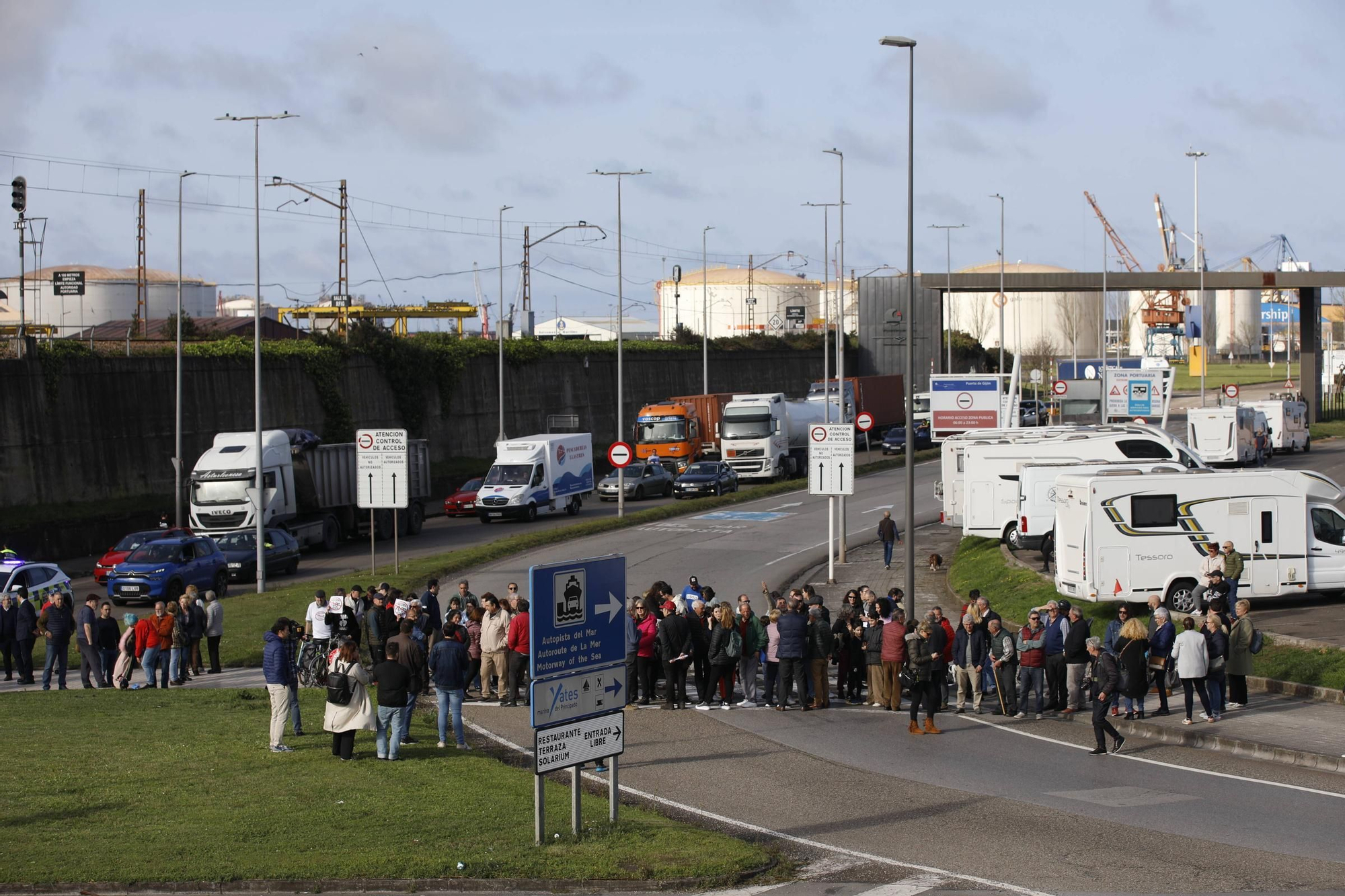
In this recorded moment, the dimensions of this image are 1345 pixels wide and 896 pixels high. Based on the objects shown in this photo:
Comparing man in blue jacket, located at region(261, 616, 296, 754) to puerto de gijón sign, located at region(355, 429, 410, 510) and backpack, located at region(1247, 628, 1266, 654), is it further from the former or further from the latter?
puerto de gijón sign, located at region(355, 429, 410, 510)

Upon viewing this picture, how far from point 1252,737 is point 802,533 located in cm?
2479

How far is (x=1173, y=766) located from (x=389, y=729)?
8581mm

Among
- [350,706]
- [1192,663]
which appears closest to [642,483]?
[1192,663]

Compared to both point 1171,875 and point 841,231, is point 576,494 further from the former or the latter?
point 1171,875

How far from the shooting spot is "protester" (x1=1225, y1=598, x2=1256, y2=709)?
58.3 feet

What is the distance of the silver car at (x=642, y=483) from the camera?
2073 inches

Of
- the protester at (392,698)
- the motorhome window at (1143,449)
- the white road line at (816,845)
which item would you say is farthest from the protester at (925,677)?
the motorhome window at (1143,449)

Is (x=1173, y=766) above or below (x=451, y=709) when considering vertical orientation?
below

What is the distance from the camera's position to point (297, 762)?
14.7 meters

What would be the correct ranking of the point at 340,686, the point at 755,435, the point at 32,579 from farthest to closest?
1. the point at 755,435
2. the point at 32,579
3. the point at 340,686

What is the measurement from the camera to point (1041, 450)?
34188mm

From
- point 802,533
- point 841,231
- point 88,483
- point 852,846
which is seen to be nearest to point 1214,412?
point 841,231

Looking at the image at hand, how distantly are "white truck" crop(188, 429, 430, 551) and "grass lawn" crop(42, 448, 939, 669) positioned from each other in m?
2.51

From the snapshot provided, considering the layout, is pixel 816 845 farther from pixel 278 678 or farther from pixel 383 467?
pixel 383 467
